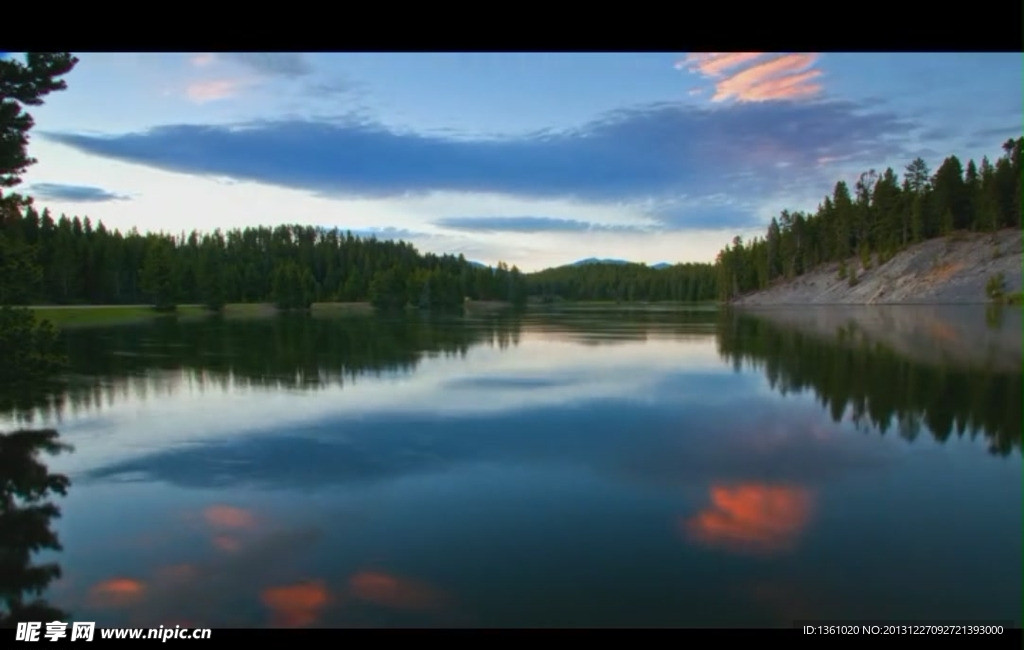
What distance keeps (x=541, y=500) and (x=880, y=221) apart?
11472cm

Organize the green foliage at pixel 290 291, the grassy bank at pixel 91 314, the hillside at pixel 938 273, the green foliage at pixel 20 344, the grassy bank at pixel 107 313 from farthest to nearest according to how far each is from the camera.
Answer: the green foliage at pixel 290 291
the hillside at pixel 938 273
the grassy bank at pixel 107 313
the grassy bank at pixel 91 314
the green foliage at pixel 20 344

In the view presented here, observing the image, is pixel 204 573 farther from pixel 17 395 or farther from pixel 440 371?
pixel 440 371

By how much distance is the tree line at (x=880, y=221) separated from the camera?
90.1 metres

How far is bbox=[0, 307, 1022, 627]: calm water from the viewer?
25.9ft

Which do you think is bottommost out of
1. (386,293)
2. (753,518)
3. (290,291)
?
(753,518)

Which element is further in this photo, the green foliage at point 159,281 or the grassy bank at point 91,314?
the green foliage at point 159,281

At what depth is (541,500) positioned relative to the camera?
11.2m

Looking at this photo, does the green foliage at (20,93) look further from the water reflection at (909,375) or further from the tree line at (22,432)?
the water reflection at (909,375)

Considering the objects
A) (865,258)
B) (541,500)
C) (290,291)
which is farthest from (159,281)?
(865,258)

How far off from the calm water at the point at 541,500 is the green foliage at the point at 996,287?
192 feet

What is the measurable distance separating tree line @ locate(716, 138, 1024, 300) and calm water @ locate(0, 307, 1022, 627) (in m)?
85.4

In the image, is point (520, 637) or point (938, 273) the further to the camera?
point (938, 273)
